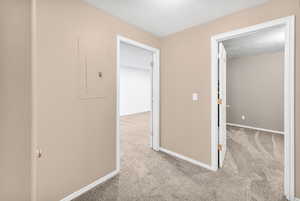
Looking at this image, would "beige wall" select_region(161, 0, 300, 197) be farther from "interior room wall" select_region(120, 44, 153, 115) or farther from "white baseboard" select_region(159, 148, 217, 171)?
"interior room wall" select_region(120, 44, 153, 115)

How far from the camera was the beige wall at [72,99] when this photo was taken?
4.44ft

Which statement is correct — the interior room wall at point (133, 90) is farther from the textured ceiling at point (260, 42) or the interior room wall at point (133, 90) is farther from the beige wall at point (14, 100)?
→ the beige wall at point (14, 100)

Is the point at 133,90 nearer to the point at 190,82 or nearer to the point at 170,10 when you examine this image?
the point at 190,82

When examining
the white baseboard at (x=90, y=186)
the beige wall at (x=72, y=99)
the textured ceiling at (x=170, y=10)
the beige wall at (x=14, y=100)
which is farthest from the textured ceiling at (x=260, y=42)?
the white baseboard at (x=90, y=186)

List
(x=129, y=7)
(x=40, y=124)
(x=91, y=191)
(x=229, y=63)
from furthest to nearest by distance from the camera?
(x=229, y=63) < (x=129, y=7) < (x=91, y=191) < (x=40, y=124)

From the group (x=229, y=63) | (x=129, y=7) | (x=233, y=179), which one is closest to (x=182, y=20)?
(x=129, y=7)

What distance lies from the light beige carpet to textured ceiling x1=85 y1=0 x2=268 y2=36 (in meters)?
2.38

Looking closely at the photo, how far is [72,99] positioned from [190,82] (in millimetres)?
1866

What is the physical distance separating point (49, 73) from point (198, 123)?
2199 millimetres

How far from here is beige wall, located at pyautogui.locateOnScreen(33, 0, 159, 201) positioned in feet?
4.44

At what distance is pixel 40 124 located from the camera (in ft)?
4.36

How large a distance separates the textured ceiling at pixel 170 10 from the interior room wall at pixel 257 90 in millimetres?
3386

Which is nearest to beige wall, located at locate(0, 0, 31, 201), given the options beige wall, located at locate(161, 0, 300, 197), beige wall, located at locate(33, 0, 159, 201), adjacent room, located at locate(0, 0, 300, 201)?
adjacent room, located at locate(0, 0, 300, 201)

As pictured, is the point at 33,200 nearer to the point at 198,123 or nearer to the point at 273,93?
the point at 198,123
